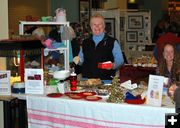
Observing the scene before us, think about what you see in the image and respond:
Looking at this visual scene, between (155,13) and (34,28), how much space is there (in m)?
9.01

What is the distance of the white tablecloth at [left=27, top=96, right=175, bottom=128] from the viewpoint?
269 centimetres

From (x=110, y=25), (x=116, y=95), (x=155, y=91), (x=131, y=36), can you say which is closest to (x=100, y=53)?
(x=116, y=95)

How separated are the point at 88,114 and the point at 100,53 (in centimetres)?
97

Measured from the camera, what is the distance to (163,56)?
3.74 meters

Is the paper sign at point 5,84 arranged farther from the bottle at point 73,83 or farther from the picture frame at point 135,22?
the picture frame at point 135,22

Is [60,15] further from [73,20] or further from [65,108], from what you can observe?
[73,20]

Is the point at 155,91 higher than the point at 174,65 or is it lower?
lower

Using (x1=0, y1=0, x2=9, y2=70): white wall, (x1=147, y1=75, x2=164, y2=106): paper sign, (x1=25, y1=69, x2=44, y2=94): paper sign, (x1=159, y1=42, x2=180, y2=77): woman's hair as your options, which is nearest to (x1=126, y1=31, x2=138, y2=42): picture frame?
(x1=159, y1=42, x2=180, y2=77): woman's hair

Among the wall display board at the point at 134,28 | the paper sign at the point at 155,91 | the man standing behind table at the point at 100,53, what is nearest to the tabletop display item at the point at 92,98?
the paper sign at the point at 155,91

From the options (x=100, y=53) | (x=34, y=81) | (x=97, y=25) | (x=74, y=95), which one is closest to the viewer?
(x=74, y=95)

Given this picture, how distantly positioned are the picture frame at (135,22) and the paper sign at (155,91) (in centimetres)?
518

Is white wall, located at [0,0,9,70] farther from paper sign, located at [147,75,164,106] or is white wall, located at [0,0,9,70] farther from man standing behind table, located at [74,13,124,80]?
paper sign, located at [147,75,164,106]

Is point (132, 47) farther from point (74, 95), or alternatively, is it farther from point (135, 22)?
point (74, 95)

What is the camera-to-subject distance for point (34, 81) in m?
3.23
